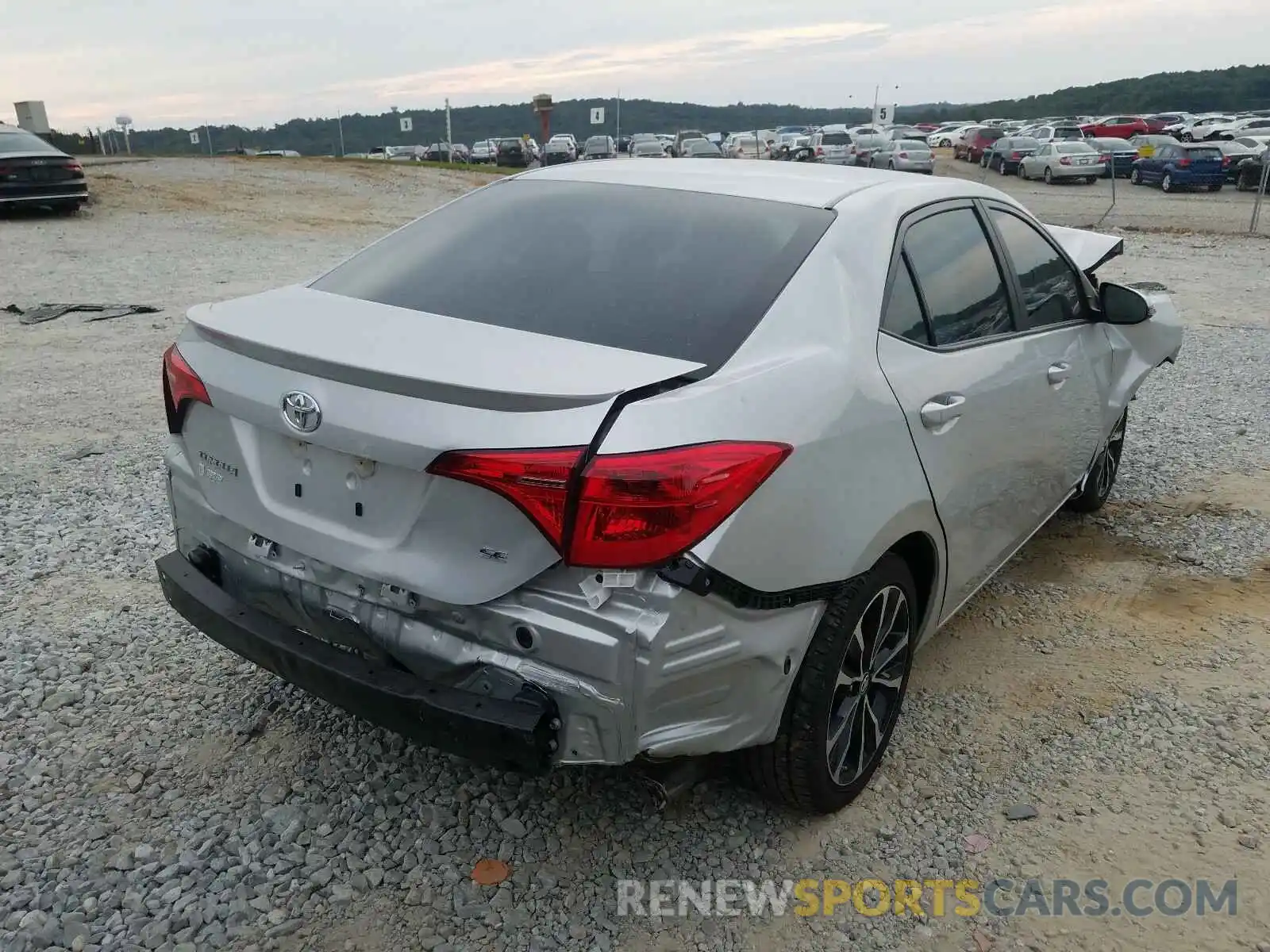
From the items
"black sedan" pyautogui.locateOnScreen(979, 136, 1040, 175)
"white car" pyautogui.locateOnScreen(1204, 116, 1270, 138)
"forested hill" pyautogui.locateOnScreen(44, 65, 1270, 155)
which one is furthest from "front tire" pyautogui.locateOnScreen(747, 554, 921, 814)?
"forested hill" pyautogui.locateOnScreen(44, 65, 1270, 155)

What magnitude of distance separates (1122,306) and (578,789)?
2.88 meters

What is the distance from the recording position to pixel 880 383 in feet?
8.32

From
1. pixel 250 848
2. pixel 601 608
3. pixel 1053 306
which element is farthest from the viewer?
pixel 1053 306

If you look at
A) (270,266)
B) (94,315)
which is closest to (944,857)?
(94,315)

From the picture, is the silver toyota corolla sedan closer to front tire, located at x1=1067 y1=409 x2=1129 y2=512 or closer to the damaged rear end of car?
the damaged rear end of car

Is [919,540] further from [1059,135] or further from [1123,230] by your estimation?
[1059,135]

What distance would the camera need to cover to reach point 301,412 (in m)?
2.21

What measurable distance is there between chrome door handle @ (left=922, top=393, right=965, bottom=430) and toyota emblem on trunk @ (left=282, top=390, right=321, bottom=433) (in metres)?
1.60

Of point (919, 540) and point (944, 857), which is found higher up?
point (919, 540)

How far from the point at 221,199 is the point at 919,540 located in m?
21.4

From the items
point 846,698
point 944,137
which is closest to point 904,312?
point 846,698

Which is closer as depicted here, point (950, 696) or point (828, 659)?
point (828, 659)

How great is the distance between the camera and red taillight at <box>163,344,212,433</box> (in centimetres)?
251

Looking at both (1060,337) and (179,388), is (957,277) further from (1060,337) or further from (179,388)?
(179,388)
